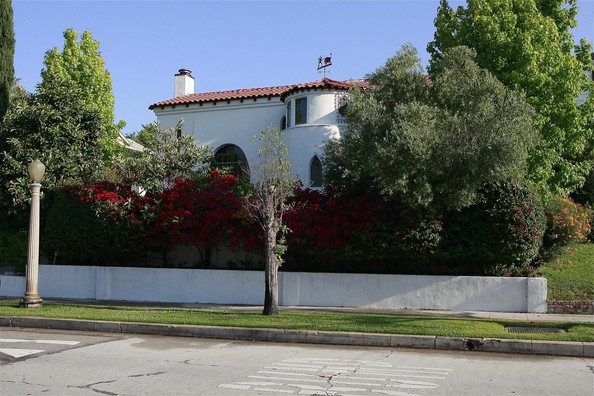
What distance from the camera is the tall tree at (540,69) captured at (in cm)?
1816

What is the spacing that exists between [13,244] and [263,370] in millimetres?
15654

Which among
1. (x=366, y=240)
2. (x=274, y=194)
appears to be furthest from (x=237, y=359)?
(x=366, y=240)

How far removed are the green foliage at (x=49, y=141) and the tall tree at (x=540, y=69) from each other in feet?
40.1

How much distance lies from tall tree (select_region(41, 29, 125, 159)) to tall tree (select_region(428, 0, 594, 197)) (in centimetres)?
1528

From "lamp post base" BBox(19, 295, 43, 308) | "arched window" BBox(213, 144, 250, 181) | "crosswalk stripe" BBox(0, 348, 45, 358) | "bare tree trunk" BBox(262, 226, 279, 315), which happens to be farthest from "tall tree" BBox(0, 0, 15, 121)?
"crosswalk stripe" BBox(0, 348, 45, 358)

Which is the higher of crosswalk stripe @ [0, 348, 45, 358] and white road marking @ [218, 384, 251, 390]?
white road marking @ [218, 384, 251, 390]

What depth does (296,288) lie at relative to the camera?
1800 centimetres

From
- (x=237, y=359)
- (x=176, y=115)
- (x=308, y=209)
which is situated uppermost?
(x=176, y=115)

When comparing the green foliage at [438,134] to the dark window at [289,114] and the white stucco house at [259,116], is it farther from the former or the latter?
the dark window at [289,114]

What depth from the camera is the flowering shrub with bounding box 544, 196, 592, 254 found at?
1786 centimetres

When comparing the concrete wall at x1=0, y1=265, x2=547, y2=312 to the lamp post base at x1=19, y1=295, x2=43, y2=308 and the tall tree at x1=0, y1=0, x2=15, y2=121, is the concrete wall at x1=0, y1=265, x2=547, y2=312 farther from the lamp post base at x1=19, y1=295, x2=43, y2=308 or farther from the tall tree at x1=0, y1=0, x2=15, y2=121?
the tall tree at x1=0, y1=0, x2=15, y2=121

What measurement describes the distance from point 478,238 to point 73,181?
1303cm

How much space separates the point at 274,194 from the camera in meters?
14.6

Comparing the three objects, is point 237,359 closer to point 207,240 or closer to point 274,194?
point 274,194
